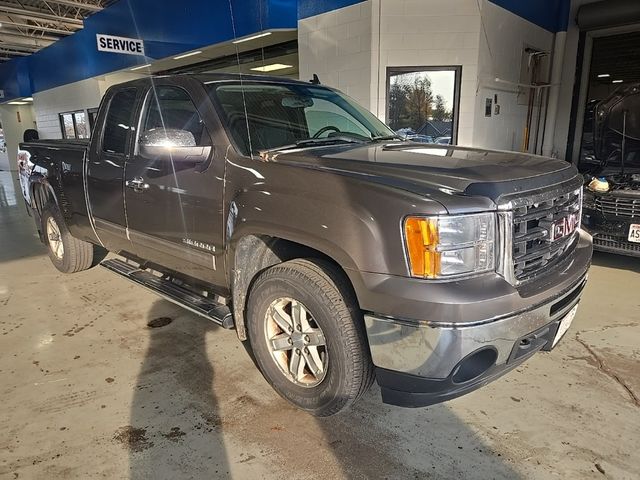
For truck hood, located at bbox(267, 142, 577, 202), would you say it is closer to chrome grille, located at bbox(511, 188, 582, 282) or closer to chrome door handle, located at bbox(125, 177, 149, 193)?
chrome grille, located at bbox(511, 188, 582, 282)

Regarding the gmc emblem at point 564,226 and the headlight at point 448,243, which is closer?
the headlight at point 448,243

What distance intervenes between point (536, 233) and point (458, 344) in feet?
2.41

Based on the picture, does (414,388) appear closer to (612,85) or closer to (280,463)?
(280,463)

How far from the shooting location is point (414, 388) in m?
2.07

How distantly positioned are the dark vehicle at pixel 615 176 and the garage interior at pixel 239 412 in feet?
1.90

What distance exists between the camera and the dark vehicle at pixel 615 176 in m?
4.57

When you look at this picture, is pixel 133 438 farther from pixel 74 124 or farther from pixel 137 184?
pixel 74 124

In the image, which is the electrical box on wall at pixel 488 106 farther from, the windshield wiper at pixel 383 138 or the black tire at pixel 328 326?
the black tire at pixel 328 326

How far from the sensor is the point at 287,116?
3285mm

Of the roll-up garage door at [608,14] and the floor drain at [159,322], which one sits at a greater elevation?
the roll-up garage door at [608,14]

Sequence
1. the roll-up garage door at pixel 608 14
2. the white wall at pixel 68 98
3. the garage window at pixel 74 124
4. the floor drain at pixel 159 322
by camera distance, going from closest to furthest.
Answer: the floor drain at pixel 159 322 → the roll-up garage door at pixel 608 14 → the white wall at pixel 68 98 → the garage window at pixel 74 124

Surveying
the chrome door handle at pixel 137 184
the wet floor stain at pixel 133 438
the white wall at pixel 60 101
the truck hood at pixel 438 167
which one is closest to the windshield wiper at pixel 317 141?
the truck hood at pixel 438 167

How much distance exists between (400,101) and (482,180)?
598 cm

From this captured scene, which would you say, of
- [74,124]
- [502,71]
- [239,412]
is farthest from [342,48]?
[74,124]
